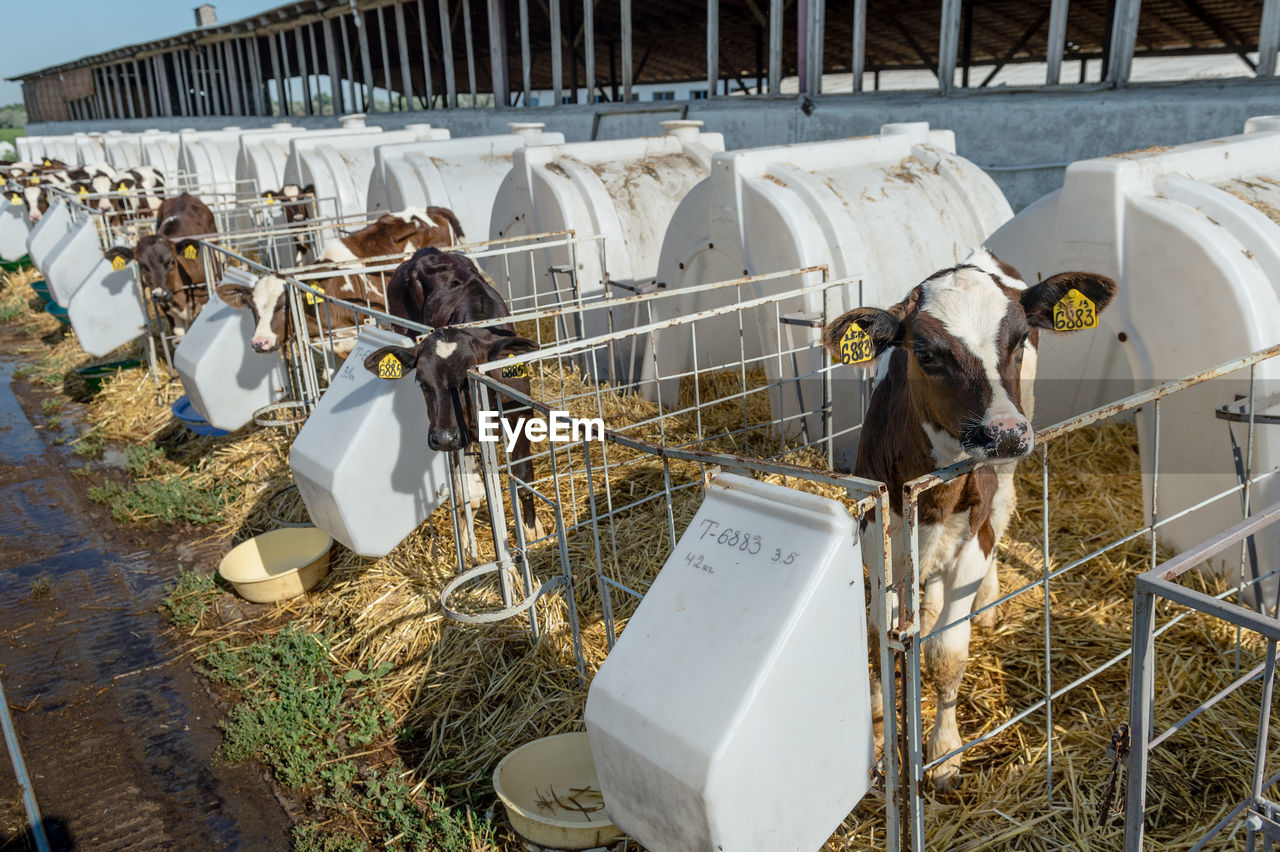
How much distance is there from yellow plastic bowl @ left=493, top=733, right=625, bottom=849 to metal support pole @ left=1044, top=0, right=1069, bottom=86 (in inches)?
346

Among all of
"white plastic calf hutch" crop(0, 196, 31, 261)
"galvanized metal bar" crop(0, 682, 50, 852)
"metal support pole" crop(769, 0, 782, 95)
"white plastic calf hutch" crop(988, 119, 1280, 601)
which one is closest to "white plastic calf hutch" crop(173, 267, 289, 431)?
"galvanized metal bar" crop(0, 682, 50, 852)

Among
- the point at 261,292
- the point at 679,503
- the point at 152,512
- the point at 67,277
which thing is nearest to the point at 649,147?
the point at 261,292

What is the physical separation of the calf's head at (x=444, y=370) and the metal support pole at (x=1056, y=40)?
7.35 m

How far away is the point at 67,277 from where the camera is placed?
43.5 ft

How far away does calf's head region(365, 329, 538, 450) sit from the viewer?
5152 mm

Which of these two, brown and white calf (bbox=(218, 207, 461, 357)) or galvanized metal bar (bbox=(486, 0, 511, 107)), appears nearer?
brown and white calf (bbox=(218, 207, 461, 357))

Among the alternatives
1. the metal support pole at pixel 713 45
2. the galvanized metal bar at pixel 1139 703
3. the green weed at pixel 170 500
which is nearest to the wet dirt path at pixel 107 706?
the green weed at pixel 170 500

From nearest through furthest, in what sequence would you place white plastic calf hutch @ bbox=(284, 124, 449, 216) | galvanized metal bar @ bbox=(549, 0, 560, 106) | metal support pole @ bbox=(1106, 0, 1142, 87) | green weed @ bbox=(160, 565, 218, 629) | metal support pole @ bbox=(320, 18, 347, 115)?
1. green weed @ bbox=(160, 565, 218, 629)
2. metal support pole @ bbox=(1106, 0, 1142, 87)
3. white plastic calf hutch @ bbox=(284, 124, 449, 216)
4. galvanized metal bar @ bbox=(549, 0, 560, 106)
5. metal support pole @ bbox=(320, 18, 347, 115)

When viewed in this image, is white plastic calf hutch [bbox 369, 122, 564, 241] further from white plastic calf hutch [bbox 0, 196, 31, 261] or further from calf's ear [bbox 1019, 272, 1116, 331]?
white plastic calf hutch [bbox 0, 196, 31, 261]

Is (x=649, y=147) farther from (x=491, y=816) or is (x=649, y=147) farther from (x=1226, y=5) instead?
(x=1226, y=5)

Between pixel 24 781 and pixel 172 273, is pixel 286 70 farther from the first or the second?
pixel 24 781

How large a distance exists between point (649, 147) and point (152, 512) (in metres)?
6.31

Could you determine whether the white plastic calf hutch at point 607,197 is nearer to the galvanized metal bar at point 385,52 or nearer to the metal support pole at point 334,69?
the galvanized metal bar at point 385,52

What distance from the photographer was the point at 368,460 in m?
5.20
